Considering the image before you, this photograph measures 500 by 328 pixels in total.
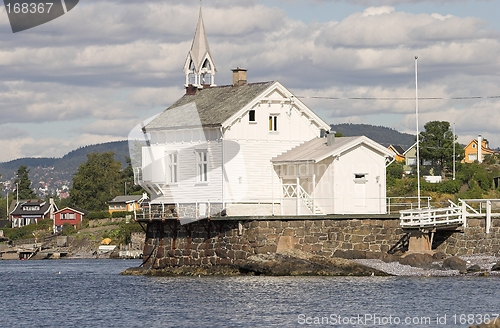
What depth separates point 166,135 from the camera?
52.7 metres

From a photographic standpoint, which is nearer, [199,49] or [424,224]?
[424,224]

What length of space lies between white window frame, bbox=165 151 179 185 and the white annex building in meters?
0.05

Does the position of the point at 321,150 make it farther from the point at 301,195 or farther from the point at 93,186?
the point at 93,186

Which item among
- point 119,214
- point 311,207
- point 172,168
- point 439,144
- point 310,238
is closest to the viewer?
point 310,238

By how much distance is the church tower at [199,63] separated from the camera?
54.8 meters

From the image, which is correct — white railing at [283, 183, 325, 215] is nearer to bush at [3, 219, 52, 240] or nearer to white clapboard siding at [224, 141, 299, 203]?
white clapboard siding at [224, 141, 299, 203]

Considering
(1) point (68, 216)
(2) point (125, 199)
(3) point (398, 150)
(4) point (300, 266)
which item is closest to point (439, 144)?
(3) point (398, 150)

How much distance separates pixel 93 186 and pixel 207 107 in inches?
3599

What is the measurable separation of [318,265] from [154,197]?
11.5 meters

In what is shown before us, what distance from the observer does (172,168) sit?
52312 millimetres

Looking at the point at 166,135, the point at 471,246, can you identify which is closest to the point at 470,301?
the point at 471,246

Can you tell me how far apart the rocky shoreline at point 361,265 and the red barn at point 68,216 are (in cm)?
8532

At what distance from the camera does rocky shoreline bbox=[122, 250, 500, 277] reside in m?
45.5

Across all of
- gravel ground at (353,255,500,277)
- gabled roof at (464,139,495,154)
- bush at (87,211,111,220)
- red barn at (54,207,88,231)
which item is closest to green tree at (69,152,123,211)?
red barn at (54,207,88,231)
